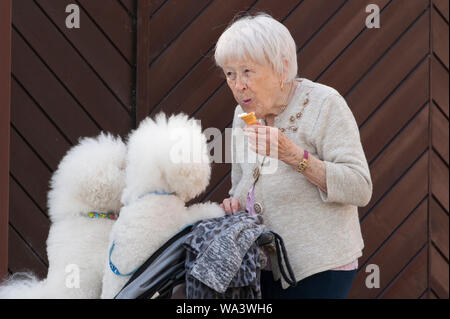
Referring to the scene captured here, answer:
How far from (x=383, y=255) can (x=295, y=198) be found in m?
1.77

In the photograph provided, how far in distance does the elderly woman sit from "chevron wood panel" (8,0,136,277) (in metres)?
1.38

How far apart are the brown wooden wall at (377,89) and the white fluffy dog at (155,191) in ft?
4.85

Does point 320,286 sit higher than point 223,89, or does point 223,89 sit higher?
point 223,89

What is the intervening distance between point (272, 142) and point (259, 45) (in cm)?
37

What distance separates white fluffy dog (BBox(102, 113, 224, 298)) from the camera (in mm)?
2049

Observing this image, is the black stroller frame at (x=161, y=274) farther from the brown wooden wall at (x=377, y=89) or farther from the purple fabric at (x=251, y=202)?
the brown wooden wall at (x=377, y=89)

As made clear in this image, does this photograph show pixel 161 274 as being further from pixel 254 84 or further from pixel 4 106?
pixel 4 106

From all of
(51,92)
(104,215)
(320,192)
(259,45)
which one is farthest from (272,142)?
(51,92)

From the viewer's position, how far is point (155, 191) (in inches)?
82.7

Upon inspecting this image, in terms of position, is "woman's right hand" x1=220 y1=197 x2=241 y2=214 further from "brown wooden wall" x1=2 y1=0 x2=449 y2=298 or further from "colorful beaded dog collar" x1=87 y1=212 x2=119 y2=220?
"brown wooden wall" x1=2 y1=0 x2=449 y2=298

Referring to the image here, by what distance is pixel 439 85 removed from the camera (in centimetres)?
388
